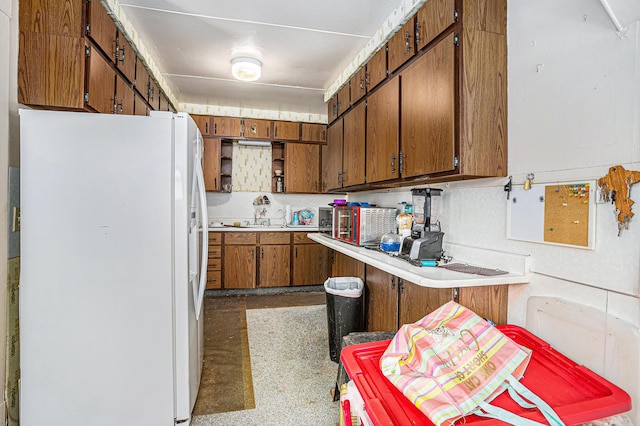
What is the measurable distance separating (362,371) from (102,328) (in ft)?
4.54

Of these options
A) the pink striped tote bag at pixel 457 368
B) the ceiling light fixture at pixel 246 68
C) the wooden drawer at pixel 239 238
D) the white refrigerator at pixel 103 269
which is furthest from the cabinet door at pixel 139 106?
the pink striped tote bag at pixel 457 368

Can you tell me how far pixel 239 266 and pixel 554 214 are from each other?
12.3 feet

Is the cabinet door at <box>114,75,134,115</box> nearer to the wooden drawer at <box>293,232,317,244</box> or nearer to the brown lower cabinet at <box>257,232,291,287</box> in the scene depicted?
the brown lower cabinet at <box>257,232,291,287</box>

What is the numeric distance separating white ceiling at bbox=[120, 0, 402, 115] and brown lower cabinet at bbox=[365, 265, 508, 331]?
1967mm

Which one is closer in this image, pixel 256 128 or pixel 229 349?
pixel 229 349

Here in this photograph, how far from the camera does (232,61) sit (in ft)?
10.2

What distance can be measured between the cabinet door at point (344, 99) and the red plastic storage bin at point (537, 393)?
2467 millimetres

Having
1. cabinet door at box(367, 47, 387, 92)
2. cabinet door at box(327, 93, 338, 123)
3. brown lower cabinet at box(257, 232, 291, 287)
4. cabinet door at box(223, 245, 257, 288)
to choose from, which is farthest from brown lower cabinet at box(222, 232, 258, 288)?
cabinet door at box(367, 47, 387, 92)

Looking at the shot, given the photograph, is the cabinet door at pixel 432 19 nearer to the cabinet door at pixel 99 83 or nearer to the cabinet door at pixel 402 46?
the cabinet door at pixel 402 46

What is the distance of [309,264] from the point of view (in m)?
4.57

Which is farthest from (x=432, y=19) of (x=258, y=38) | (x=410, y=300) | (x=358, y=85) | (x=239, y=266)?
(x=239, y=266)

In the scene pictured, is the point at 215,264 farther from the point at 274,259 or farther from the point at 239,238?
the point at 274,259

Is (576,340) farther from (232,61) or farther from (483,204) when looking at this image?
(232,61)

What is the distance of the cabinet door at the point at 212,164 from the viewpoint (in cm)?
448
